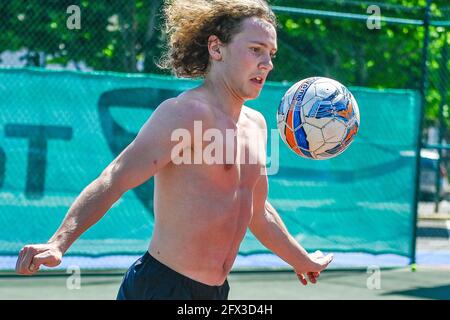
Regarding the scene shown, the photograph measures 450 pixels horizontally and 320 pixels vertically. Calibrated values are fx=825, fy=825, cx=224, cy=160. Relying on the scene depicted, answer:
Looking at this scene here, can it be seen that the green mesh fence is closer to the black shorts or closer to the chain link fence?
the chain link fence

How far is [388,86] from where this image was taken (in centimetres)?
1781

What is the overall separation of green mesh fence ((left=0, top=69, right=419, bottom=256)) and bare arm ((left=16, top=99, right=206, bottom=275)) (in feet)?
16.7

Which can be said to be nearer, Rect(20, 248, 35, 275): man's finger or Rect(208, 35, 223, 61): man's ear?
Rect(20, 248, 35, 275): man's finger

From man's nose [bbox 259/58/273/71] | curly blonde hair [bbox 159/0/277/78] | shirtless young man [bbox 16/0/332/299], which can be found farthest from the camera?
curly blonde hair [bbox 159/0/277/78]

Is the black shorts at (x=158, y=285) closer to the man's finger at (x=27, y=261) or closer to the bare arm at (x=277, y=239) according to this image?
the bare arm at (x=277, y=239)

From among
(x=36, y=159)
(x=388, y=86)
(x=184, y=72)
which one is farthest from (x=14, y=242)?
(x=388, y=86)

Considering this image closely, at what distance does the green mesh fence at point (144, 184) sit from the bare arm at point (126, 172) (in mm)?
5101

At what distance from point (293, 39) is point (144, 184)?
26.3 feet

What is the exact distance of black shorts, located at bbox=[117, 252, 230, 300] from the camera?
3291 millimetres

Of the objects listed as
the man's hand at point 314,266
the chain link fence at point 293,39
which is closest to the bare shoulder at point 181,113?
the man's hand at point 314,266

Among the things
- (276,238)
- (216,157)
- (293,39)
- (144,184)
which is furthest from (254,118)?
(293,39)

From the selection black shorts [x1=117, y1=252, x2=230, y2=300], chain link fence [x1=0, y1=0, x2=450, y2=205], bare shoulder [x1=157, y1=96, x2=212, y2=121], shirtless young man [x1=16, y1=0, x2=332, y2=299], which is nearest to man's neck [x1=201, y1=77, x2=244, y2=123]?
shirtless young man [x1=16, y1=0, x2=332, y2=299]

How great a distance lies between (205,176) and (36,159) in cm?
511

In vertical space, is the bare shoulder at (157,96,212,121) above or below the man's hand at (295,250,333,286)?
above
